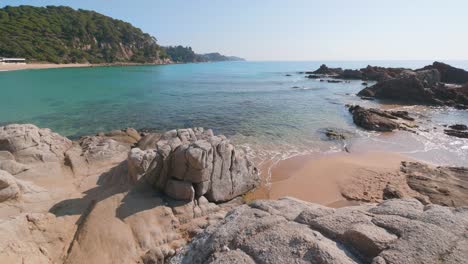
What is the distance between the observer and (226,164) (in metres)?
11.6

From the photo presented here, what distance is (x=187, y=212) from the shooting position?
955 centimetres

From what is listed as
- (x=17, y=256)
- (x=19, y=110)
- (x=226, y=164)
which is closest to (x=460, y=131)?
(x=226, y=164)

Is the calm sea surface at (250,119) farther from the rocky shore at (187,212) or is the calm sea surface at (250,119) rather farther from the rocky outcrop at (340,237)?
the rocky outcrop at (340,237)

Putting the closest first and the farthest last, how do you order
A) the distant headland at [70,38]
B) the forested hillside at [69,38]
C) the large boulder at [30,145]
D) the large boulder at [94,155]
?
the large boulder at [30,145] → the large boulder at [94,155] → the distant headland at [70,38] → the forested hillside at [69,38]

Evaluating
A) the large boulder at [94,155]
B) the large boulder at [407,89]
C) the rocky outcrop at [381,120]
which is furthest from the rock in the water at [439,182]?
the large boulder at [407,89]

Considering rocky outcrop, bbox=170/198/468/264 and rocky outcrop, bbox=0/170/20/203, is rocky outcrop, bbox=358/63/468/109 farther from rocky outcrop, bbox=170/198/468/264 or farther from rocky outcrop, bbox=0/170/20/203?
rocky outcrop, bbox=0/170/20/203

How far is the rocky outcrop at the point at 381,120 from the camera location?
2481 centimetres

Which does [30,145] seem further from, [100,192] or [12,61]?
[12,61]

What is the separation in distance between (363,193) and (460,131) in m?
18.3

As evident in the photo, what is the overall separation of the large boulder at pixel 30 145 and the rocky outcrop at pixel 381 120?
24.5 metres

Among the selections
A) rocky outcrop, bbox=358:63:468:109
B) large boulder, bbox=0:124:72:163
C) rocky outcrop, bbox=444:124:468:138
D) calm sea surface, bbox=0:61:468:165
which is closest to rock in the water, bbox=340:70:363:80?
rocky outcrop, bbox=358:63:468:109

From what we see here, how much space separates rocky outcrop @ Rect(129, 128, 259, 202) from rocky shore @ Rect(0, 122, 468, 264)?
0.04 metres

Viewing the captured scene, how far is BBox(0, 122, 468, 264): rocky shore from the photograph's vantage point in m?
4.60

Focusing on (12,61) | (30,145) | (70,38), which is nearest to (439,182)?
(30,145)
